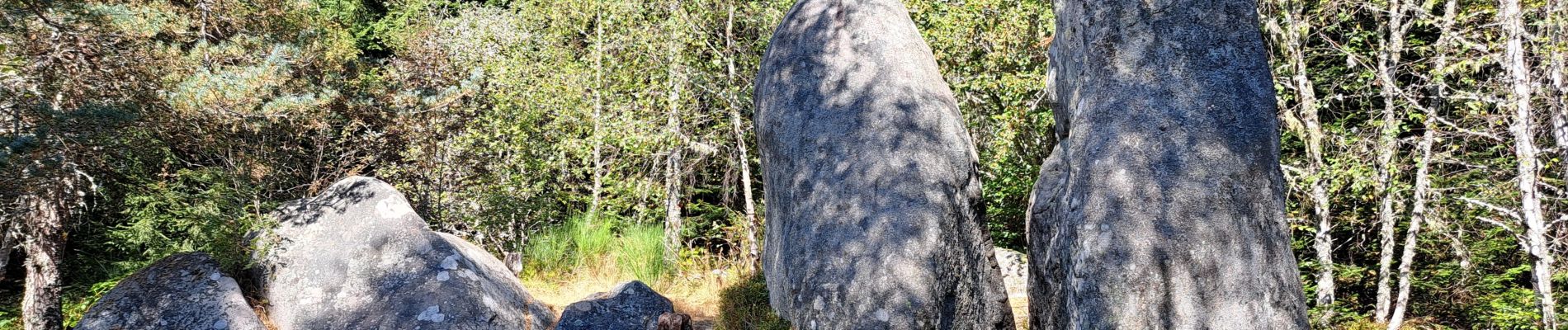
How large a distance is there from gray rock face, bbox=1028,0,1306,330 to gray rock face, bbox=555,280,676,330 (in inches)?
118

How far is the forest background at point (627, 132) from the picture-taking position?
6227 millimetres

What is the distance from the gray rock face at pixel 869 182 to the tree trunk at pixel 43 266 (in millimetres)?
5626

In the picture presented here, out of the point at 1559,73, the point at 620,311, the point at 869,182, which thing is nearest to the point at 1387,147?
the point at 1559,73

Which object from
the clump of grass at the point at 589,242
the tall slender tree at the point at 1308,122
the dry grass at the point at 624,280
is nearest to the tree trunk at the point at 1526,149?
the tall slender tree at the point at 1308,122

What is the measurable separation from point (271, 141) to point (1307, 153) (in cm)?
932

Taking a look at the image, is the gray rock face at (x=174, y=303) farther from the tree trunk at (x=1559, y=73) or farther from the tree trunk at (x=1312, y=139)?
the tree trunk at (x=1559, y=73)

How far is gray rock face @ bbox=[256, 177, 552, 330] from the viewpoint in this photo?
605 cm

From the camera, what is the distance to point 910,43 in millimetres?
5801

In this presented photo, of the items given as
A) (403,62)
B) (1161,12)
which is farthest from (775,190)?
(403,62)

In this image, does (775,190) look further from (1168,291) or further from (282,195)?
(282,195)

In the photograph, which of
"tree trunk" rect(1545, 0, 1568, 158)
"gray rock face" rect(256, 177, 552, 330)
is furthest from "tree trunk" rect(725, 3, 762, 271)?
"tree trunk" rect(1545, 0, 1568, 158)

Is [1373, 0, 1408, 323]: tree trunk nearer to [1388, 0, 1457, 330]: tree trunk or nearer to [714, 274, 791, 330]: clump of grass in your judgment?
[1388, 0, 1457, 330]: tree trunk

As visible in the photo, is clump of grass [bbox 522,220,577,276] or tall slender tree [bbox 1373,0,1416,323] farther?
clump of grass [bbox 522,220,577,276]

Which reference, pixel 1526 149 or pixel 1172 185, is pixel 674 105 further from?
pixel 1526 149
